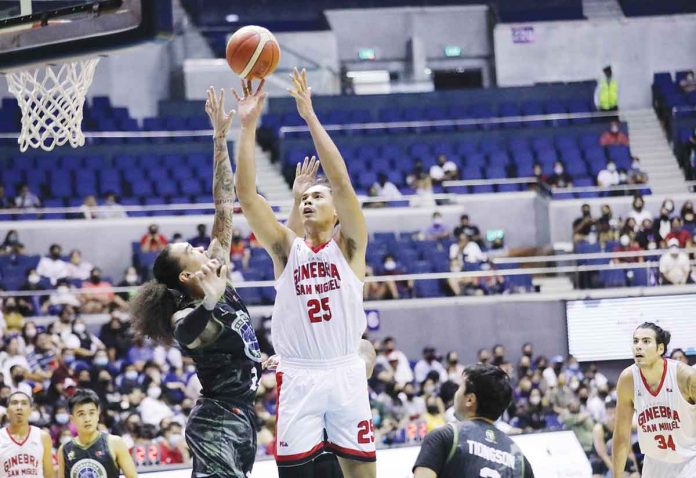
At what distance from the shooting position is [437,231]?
1836 centimetres

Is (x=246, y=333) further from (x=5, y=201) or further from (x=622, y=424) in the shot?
(x=5, y=201)

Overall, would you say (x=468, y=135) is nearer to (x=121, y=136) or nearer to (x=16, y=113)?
(x=121, y=136)

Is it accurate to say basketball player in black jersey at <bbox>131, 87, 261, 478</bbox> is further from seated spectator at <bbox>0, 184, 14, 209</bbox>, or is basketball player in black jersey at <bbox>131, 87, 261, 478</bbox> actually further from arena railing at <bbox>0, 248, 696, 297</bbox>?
seated spectator at <bbox>0, 184, 14, 209</bbox>

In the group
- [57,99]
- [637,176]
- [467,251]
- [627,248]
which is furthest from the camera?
[637,176]

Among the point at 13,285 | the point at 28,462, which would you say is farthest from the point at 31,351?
the point at 28,462

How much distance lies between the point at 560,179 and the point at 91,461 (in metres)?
14.1

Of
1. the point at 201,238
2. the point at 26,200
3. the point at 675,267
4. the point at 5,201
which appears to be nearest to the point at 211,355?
the point at 201,238

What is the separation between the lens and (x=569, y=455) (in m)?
9.87

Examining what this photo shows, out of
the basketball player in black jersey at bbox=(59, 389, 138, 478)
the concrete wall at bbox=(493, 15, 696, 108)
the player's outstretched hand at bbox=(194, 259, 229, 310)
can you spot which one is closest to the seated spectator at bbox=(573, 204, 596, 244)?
the concrete wall at bbox=(493, 15, 696, 108)

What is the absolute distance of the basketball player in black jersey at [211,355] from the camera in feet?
16.5

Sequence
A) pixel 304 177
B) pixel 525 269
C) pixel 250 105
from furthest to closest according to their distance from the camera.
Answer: pixel 525 269 < pixel 304 177 < pixel 250 105

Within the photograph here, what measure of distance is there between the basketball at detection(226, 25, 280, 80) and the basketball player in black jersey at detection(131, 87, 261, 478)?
3.39ft

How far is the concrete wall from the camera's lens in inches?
1009

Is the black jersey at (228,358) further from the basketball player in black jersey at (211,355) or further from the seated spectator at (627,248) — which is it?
the seated spectator at (627,248)
